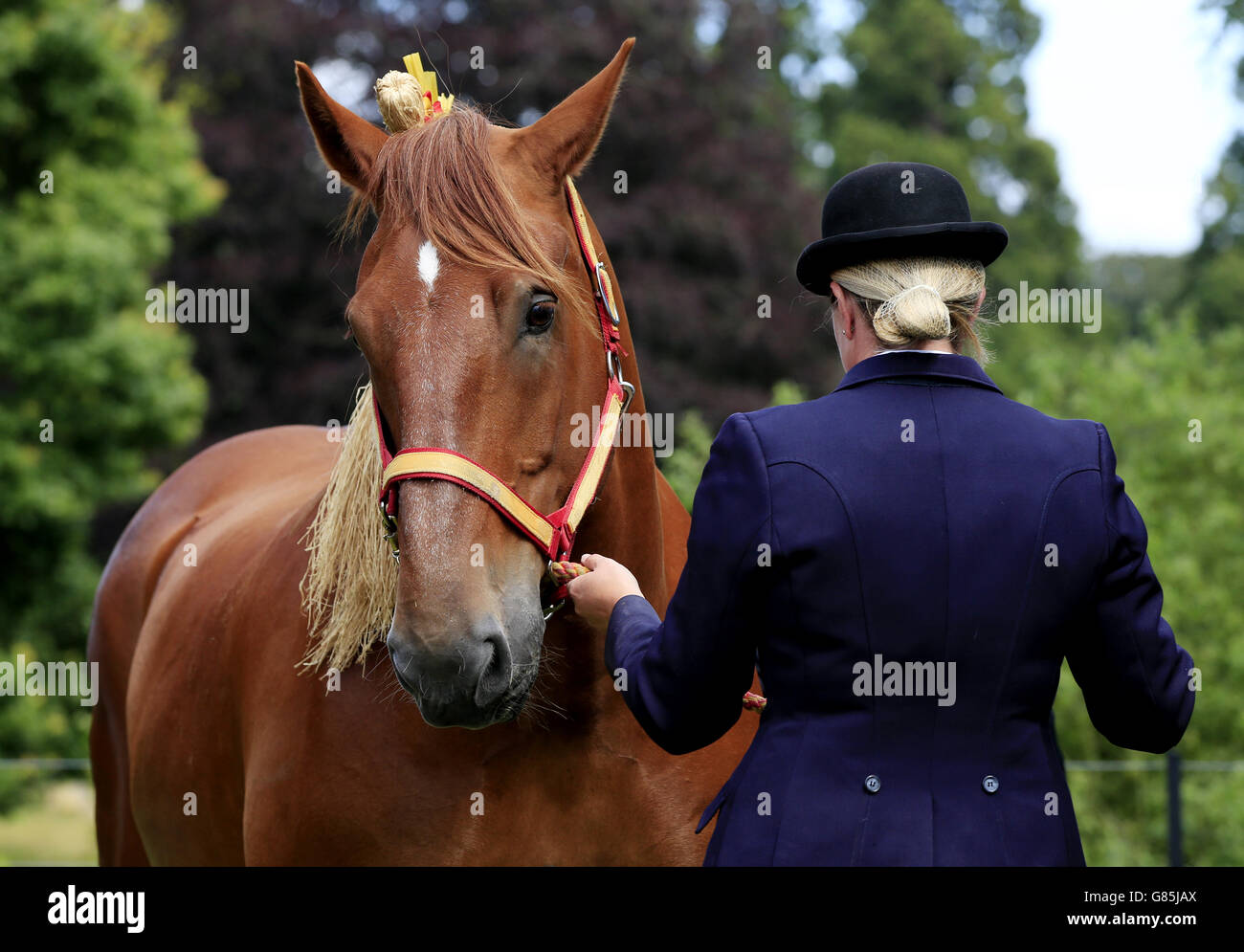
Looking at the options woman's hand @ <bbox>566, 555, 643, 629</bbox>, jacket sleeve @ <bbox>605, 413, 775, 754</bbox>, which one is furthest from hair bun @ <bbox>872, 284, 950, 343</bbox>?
woman's hand @ <bbox>566, 555, 643, 629</bbox>

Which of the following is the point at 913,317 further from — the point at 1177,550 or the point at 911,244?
the point at 1177,550

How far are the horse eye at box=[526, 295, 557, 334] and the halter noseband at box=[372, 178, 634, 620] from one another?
0.24m

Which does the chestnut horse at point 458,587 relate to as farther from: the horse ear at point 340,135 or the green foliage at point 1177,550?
the green foliage at point 1177,550

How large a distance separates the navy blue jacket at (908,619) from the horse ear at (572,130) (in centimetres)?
92

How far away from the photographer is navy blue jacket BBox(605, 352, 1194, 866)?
184 cm

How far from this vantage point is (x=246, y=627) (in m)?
3.35

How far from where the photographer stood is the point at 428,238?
236 centimetres

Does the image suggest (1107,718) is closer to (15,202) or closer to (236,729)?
(236,729)

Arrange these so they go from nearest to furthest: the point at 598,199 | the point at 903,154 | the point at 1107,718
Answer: the point at 1107,718 < the point at 598,199 < the point at 903,154

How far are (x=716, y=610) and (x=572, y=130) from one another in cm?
121

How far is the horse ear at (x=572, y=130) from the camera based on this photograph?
8.52 feet

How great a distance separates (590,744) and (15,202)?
417 inches

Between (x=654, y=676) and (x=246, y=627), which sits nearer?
(x=654, y=676)
